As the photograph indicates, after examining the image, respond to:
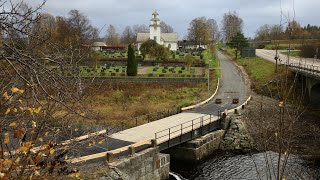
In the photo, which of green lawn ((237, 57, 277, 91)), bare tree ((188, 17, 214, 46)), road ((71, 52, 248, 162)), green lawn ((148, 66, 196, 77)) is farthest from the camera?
bare tree ((188, 17, 214, 46))

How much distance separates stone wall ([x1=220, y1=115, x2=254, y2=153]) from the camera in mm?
27200

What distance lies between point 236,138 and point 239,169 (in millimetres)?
5477

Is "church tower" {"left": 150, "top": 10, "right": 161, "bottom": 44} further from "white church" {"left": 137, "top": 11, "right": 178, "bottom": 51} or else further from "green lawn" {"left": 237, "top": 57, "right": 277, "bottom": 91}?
"green lawn" {"left": 237, "top": 57, "right": 277, "bottom": 91}

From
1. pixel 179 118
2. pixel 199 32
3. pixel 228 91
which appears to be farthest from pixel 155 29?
pixel 179 118

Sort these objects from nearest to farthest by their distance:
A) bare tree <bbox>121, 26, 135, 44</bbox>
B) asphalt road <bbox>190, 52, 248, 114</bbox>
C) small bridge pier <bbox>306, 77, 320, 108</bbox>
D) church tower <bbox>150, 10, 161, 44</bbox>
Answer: asphalt road <bbox>190, 52, 248, 114</bbox> < small bridge pier <bbox>306, 77, 320, 108</bbox> < church tower <bbox>150, 10, 161, 44</bbox> < bare tree <bbox>121, 26, 135, 44</bbox>

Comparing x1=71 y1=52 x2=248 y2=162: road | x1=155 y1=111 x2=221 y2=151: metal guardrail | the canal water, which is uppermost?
x1=71 y1=52 x2=248 y2=162: road

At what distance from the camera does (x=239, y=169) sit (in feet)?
74.6

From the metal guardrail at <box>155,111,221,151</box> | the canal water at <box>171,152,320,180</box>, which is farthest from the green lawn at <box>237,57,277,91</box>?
the canal water at <box>171,152,320,180</box>

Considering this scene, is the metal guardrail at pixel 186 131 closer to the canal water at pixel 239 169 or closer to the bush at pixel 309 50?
the canal water at pixel 239 169

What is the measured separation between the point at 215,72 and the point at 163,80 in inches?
451

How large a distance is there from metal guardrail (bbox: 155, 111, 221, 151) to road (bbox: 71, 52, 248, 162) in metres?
0.61

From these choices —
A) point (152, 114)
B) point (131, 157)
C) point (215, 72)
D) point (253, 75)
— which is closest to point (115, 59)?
point (215, 72)

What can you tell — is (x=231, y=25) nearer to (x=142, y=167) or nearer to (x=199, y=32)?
(x=199, y=32)

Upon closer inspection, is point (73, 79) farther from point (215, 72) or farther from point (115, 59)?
point (115, 59)
